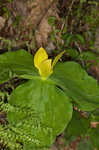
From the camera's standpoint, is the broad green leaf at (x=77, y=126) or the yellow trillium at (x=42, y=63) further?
the broad green leaf at (x=77, y=126)

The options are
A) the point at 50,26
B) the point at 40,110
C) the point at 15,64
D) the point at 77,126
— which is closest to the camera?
the point at 40,110

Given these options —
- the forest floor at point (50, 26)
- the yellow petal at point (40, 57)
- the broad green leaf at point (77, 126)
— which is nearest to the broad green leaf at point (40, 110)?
the yellow petal at point (40, 57)

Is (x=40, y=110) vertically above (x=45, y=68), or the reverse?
(x=45, y=68)

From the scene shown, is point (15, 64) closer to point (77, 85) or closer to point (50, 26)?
point (77, 85)

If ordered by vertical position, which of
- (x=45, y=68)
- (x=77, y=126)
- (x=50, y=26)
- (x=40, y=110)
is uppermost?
(x=50, y=26)

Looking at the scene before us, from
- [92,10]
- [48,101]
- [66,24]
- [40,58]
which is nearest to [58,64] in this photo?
[40,58]

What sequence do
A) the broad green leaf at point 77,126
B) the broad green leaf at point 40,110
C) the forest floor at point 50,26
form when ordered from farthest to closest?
1. the forest floor at point 50,26
2. the broad green leaf at point 77,126
3. the broad green leaf at point 40,110

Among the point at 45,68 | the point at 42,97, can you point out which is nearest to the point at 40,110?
the point at 42,97

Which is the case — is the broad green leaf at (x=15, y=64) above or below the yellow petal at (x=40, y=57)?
below

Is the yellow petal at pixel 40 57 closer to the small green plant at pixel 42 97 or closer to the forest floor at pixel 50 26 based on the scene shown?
the small green plant at pixel 42 97
